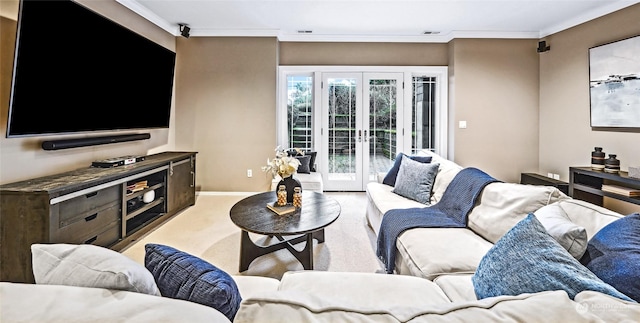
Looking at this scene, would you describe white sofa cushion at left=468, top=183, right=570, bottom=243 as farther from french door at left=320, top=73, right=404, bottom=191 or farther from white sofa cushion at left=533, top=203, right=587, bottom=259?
french door at left=320, top=73, right=404, bottom=191

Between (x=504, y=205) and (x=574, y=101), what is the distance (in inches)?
138

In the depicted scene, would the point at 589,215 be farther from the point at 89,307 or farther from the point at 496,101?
the point at 496,101

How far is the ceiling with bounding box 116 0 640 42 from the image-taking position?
3.73 m

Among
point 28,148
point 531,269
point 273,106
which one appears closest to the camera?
point 531,269

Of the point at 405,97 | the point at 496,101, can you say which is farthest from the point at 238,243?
the point at 496,101

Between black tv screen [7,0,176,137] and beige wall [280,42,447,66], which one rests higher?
beige wall [280,42,447,66]

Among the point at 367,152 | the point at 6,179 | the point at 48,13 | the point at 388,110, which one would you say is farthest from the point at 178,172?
the point at 388,110

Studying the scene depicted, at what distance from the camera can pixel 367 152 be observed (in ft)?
17.4

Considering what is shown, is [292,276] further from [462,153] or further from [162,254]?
[462,153]

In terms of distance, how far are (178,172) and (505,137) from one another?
500 centimetres

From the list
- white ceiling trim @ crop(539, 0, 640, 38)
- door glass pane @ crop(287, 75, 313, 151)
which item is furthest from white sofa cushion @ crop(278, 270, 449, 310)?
white ceiling trim @ crop(539, 0, 640, 38)

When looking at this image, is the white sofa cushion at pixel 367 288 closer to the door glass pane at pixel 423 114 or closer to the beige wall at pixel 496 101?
the beige wall at pixel 496 101

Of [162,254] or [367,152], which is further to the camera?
[367,152]

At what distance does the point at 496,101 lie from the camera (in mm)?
4875
